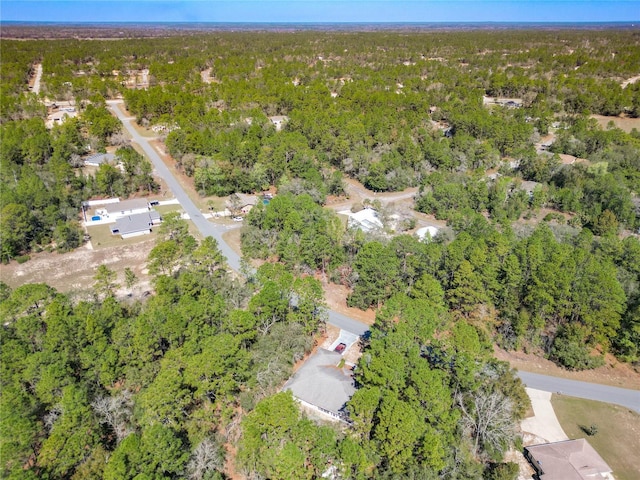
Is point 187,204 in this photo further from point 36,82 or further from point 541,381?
point 36,82

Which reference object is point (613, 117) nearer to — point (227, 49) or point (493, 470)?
point (493, 470)

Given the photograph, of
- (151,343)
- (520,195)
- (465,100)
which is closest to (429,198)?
(520,195)

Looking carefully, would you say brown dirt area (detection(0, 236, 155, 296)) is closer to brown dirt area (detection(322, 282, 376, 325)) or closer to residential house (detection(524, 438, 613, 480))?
brown dirt area (detection(322, 282, 376, 325))

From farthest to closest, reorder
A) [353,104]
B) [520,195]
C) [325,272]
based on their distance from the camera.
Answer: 1. [353,104]
2. [520,195]
3. [325,272]

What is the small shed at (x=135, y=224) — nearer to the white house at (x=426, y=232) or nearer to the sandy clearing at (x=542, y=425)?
the white house at (x=426, y=232)

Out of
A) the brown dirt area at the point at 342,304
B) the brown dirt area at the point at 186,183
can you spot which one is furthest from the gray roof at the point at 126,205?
the brown dirt area at the point at 342,304

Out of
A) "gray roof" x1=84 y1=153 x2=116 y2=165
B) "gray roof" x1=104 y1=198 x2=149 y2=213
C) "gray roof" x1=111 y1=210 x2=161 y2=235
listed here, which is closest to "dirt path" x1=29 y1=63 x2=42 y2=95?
"gray roof" x1=84 y1=153 x2=116 y2=165
